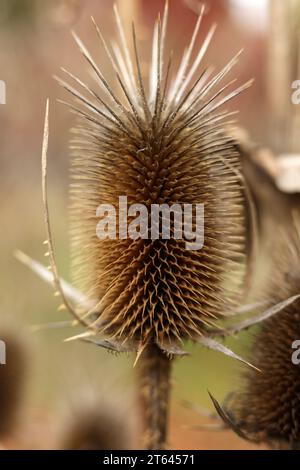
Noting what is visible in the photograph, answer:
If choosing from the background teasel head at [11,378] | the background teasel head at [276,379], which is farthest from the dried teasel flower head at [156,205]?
the background teasel head at [11,378]

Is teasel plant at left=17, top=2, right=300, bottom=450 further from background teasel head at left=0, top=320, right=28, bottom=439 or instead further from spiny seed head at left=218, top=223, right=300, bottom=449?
background teasel head at left=0, top=320, right=28, bottom=439

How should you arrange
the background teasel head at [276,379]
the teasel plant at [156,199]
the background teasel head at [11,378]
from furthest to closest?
1. the background teasel head at [11,378]
2. the background teasel head at [276,379]
3. the teasel plant at [156,199]

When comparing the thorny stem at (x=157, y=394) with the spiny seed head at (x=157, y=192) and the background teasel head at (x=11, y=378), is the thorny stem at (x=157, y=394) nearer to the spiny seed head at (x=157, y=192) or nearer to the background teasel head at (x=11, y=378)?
the spiny seed head at (x=157, y=192)

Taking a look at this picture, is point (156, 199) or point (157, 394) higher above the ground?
point (156, 199)

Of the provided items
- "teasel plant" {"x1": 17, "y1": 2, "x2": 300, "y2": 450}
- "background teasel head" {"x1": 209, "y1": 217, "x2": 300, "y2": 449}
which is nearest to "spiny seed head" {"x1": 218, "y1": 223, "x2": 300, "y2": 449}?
"background teasel head" {"x1": 209, "y1": 217, "x2": 300, "y2": 449}

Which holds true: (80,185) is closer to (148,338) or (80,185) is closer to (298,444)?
(148,338)

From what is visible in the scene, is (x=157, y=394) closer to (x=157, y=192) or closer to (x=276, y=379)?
(x=276, y=379)

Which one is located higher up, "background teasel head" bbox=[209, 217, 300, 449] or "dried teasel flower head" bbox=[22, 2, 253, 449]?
"dried teasel flower head" bbox=[22, 2, 253, 449]

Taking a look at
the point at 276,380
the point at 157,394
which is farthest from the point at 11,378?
the point at 276,380
